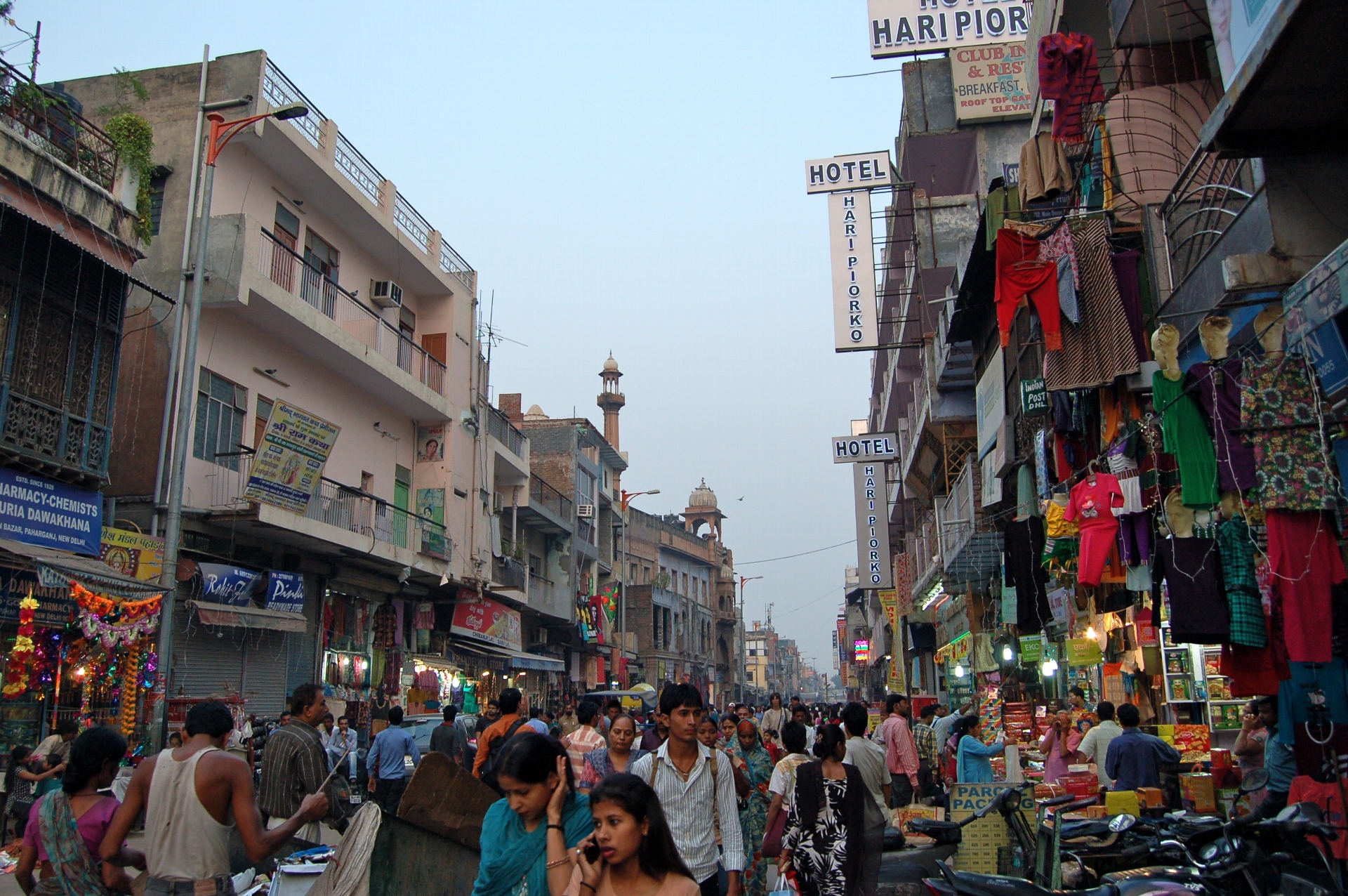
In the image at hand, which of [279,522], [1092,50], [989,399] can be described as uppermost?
[1092,50]

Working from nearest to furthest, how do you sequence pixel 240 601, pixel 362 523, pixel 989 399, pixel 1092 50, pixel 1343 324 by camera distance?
pixel 1343 324 → pixel 1092 50 → pixel 989 399 → pixel 240 601 → pixel 362 523

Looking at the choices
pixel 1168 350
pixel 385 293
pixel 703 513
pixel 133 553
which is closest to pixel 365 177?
pixel 385 293

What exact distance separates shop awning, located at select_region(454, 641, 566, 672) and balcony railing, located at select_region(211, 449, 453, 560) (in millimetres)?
3701

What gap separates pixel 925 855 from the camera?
7.03m

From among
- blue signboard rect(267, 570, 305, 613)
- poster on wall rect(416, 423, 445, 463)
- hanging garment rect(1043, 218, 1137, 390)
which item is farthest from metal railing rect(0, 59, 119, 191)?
hanging garment rect(1043, 218, 1137, 390)

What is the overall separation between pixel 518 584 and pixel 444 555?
5530mm

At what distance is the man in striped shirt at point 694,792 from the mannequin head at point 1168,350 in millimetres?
5169

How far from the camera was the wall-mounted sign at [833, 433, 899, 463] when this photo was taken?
106 feet

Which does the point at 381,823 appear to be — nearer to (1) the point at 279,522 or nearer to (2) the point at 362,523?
(1) the point at 279,522

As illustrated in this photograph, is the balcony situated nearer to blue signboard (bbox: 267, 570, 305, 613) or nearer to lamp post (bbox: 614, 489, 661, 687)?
blue signboard (bbox: 267, 570, 305, 613)

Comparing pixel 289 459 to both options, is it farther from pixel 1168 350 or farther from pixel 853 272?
pixel 1168 350

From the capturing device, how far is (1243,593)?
300 inches

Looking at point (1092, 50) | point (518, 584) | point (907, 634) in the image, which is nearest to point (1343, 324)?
point (1092, 50)

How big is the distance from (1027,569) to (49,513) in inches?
493
